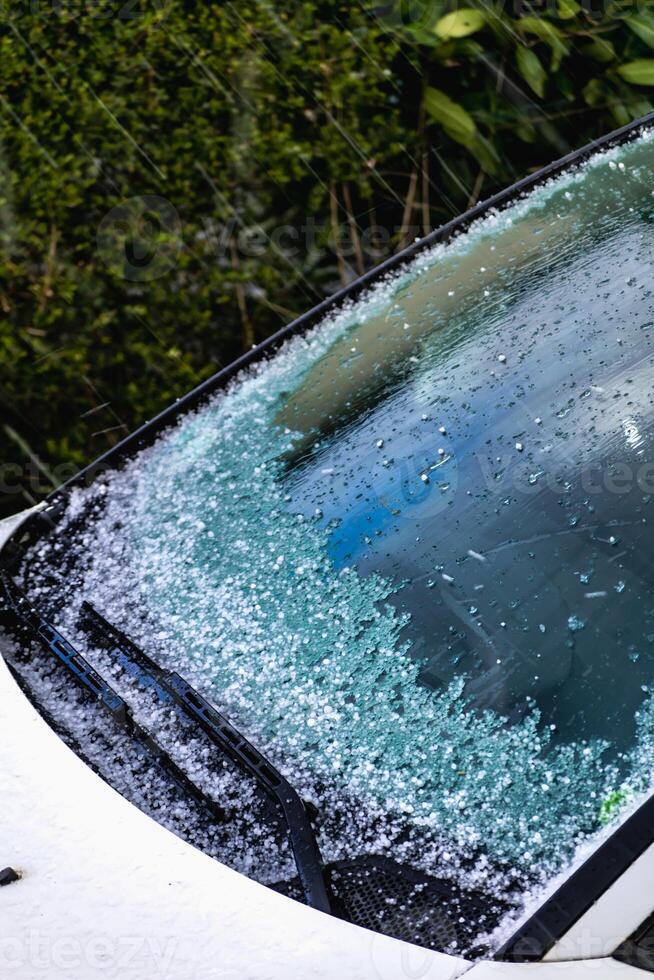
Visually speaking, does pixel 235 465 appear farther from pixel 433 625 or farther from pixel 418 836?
pixel 418 836

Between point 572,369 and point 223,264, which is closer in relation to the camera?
point 572,369

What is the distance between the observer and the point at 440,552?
6.33 ft

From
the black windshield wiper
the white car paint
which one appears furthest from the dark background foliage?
the white car paint

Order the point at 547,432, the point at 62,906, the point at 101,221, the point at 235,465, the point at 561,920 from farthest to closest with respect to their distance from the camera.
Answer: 1. the point at 101,221
2. the point at 235,465
3. the point at 547,432
4. the point at 62,906
5. the point at 561,920

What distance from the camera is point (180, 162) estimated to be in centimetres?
488

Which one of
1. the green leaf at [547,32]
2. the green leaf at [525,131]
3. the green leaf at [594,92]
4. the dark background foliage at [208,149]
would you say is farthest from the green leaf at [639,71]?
the green leaf at [525,131]

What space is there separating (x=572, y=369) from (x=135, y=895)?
1.24 meters

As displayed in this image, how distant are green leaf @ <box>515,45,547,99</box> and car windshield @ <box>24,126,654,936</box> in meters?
2.57

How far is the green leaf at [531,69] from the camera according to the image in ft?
16.2

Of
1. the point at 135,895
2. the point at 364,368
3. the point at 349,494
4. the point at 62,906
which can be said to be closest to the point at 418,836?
the point at 135,895

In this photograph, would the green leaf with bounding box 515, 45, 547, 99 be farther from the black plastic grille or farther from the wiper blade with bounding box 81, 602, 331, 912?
the black plastic grille

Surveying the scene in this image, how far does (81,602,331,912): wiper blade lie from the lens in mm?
1643

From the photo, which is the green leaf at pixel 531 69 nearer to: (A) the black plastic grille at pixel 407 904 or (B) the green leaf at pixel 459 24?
(B) the green leaf at pixel 459 24

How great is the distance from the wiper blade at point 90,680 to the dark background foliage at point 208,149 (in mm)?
2505
